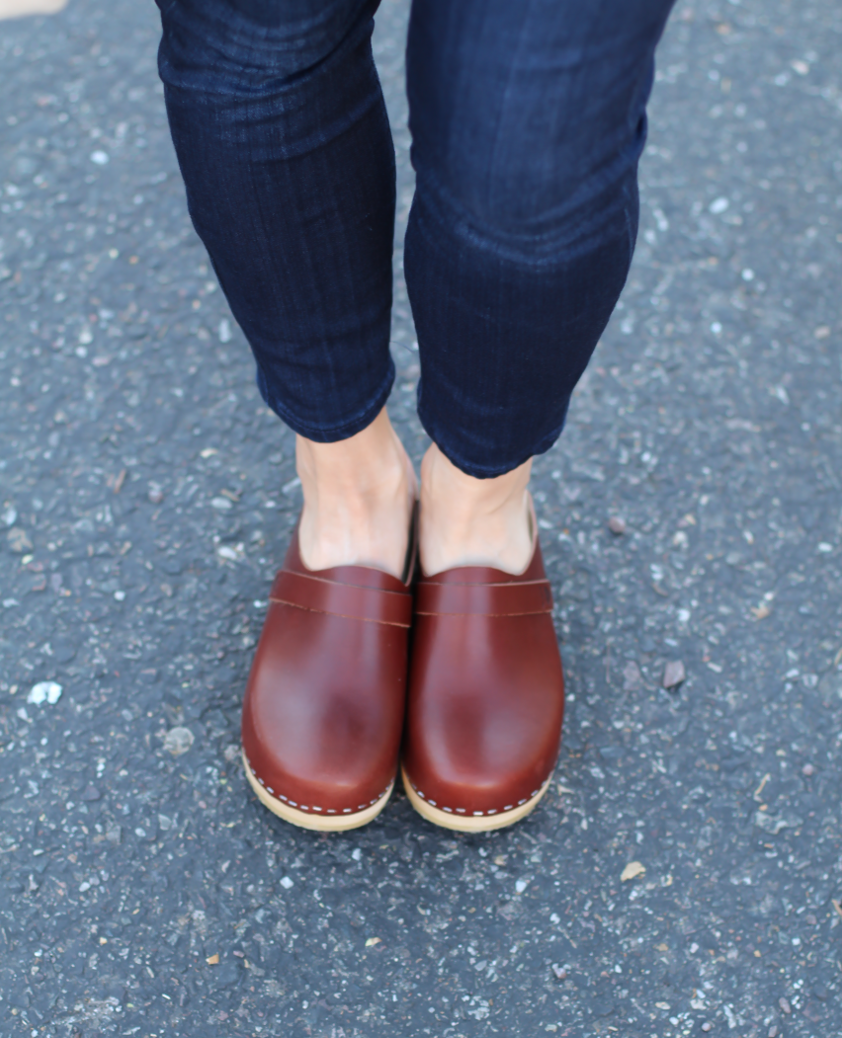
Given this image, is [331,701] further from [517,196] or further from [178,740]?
[517,196]

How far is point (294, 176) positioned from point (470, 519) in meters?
0.45

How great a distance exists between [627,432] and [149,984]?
1069 mm

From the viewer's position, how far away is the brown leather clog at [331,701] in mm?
994

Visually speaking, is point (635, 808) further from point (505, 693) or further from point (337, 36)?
point (337, 36)

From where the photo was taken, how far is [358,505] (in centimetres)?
105

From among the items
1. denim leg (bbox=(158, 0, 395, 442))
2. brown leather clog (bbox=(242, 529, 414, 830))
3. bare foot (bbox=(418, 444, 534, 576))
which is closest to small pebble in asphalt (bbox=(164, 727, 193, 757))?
brown leather clog (bbox=(242, 529, 414, 830))

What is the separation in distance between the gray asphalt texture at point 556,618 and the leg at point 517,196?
56 cm

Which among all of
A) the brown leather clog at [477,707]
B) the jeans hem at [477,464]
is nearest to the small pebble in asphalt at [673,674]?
the brown leather clog at [477,707]

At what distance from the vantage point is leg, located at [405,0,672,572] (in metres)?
0.57

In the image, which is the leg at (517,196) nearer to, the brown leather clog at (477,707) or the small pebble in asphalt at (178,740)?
the brown leather clog at (477,707)

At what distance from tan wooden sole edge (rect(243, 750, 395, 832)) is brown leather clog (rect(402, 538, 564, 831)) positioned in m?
0.05

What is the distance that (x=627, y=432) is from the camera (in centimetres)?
148

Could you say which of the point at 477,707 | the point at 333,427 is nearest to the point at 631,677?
the point at 477,707

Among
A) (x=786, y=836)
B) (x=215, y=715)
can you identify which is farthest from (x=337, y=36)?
(x=786, y=836)
